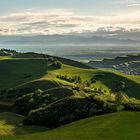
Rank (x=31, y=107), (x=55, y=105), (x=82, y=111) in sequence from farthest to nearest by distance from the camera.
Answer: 1. (x=31, y=107)
2. (x=55, y=105)
3. (x=82, y=111)

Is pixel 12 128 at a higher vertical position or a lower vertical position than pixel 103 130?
lower

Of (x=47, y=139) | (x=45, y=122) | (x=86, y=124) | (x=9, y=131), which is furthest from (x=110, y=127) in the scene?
(x=45, y=122)

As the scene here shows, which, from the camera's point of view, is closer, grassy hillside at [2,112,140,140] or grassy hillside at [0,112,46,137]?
grassy hillside at [2,112,140,140]

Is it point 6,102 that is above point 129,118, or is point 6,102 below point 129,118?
below

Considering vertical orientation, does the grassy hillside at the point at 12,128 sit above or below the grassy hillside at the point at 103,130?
below

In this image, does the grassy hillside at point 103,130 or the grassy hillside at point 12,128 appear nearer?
the grassy hillside at point 103,130

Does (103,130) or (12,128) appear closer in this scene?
(103,130)

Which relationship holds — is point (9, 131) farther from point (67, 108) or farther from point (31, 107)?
point (31, 107)

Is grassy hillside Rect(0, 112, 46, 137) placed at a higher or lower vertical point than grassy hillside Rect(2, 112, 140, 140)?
lower
